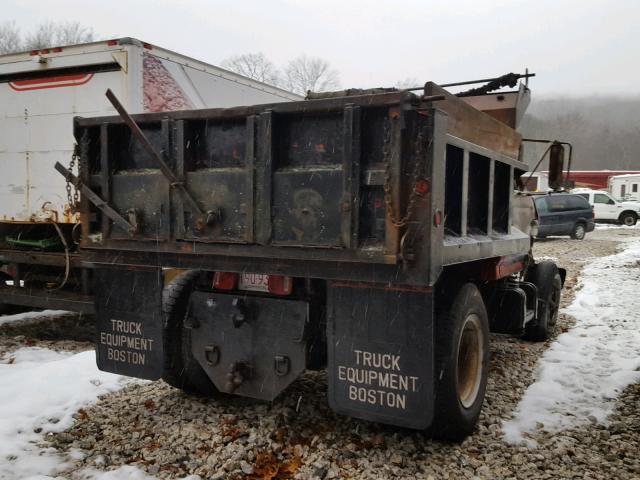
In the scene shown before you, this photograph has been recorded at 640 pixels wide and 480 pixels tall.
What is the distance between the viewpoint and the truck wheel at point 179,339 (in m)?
4.58

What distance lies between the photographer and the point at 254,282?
4.09 m

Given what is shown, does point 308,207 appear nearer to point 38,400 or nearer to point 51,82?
point 38,400

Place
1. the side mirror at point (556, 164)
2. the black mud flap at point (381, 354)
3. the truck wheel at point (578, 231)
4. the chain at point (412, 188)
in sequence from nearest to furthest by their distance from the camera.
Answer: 1. the chain at point (412, 188)
2. the black mud flap at point (381, 354)
3. the side mirror at point (556, 164)
4. the truck wheel at point (578, 231)

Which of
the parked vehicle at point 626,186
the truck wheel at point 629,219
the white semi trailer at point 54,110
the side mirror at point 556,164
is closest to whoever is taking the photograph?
the side mirror at point 556,164

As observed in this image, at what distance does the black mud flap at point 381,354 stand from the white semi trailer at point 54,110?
388cm

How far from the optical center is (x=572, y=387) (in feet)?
16.9

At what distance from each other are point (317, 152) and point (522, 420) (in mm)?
2510

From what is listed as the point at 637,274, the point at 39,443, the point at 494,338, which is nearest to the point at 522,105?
the point at 494,338

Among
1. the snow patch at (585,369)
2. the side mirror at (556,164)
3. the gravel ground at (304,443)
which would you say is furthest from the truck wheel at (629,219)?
the gravel ground at (304,443)

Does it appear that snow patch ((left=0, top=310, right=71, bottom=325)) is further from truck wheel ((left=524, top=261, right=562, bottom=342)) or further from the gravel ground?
truck wheel ((left=524, top=261, right=562, bottom=342))

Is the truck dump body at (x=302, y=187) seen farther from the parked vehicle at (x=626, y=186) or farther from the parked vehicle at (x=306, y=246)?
the parked vehicle at (x=626, y=186)

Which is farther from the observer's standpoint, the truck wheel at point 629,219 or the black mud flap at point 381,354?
the truck wheel at point 629,219

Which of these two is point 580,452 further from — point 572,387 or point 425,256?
point 425,256

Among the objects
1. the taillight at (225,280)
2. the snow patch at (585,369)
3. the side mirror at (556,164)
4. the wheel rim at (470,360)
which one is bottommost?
the snow patch at (585,369)
